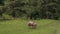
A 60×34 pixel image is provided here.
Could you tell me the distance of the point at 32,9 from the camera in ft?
71.4

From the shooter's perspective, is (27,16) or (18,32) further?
(27,16)

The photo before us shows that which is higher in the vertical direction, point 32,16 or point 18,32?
point 18,32

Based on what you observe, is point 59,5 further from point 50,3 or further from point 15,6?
point 15,6

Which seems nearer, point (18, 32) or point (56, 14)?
point (18, 32)

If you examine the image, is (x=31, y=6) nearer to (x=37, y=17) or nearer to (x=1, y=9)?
(x=37, y=17)

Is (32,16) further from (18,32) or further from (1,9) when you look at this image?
(18,32)

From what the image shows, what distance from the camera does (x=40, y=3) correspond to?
21734 millimetres

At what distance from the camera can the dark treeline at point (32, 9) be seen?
21906 millimetres

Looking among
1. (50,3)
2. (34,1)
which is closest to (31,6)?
(34,1)

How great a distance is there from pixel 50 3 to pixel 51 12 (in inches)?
38.1

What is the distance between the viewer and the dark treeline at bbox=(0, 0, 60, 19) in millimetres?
21906

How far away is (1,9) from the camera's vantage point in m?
22.1

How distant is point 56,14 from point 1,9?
18.8 feet

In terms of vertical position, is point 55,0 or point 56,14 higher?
point 55,0
